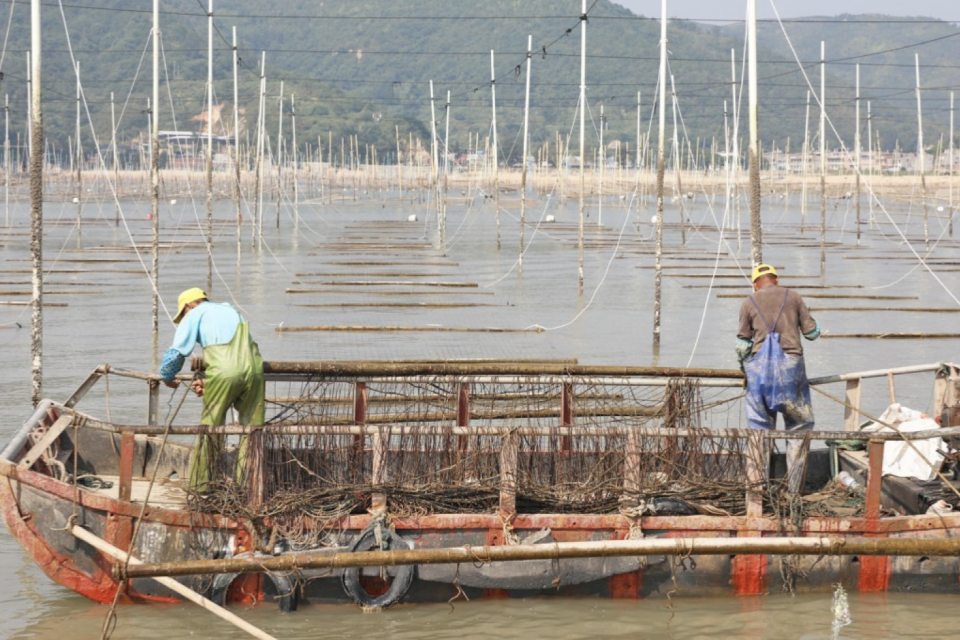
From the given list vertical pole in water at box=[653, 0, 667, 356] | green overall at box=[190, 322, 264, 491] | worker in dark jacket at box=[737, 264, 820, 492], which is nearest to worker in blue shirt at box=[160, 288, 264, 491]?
green overall at box=[190, 322, 264, 491]

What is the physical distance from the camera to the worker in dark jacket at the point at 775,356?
10156 mm

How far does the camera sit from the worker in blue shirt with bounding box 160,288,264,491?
30.9 ft

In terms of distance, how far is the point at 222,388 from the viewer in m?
9.51

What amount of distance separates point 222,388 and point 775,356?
4.19 m

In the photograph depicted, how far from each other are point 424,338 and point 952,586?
1479cm

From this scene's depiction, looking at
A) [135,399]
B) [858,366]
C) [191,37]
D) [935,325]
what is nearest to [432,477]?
[135,399]

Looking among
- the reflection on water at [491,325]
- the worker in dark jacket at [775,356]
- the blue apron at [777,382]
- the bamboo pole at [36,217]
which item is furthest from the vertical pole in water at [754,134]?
the bamboo pole at [36,217]

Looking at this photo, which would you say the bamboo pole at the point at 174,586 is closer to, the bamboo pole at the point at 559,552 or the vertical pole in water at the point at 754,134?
the bamboo pole at the point at 559,552

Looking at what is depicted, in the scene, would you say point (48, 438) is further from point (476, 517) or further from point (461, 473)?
point (476, 517)

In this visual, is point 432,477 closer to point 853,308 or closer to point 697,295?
point 853,308

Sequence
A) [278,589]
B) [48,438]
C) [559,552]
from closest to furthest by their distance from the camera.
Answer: [559,552] → [278,589] → [48,438]

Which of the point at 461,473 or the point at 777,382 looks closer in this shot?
the point at 461,473

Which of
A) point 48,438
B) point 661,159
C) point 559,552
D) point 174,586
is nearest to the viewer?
point 559,552

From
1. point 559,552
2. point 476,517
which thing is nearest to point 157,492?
point 476,517
